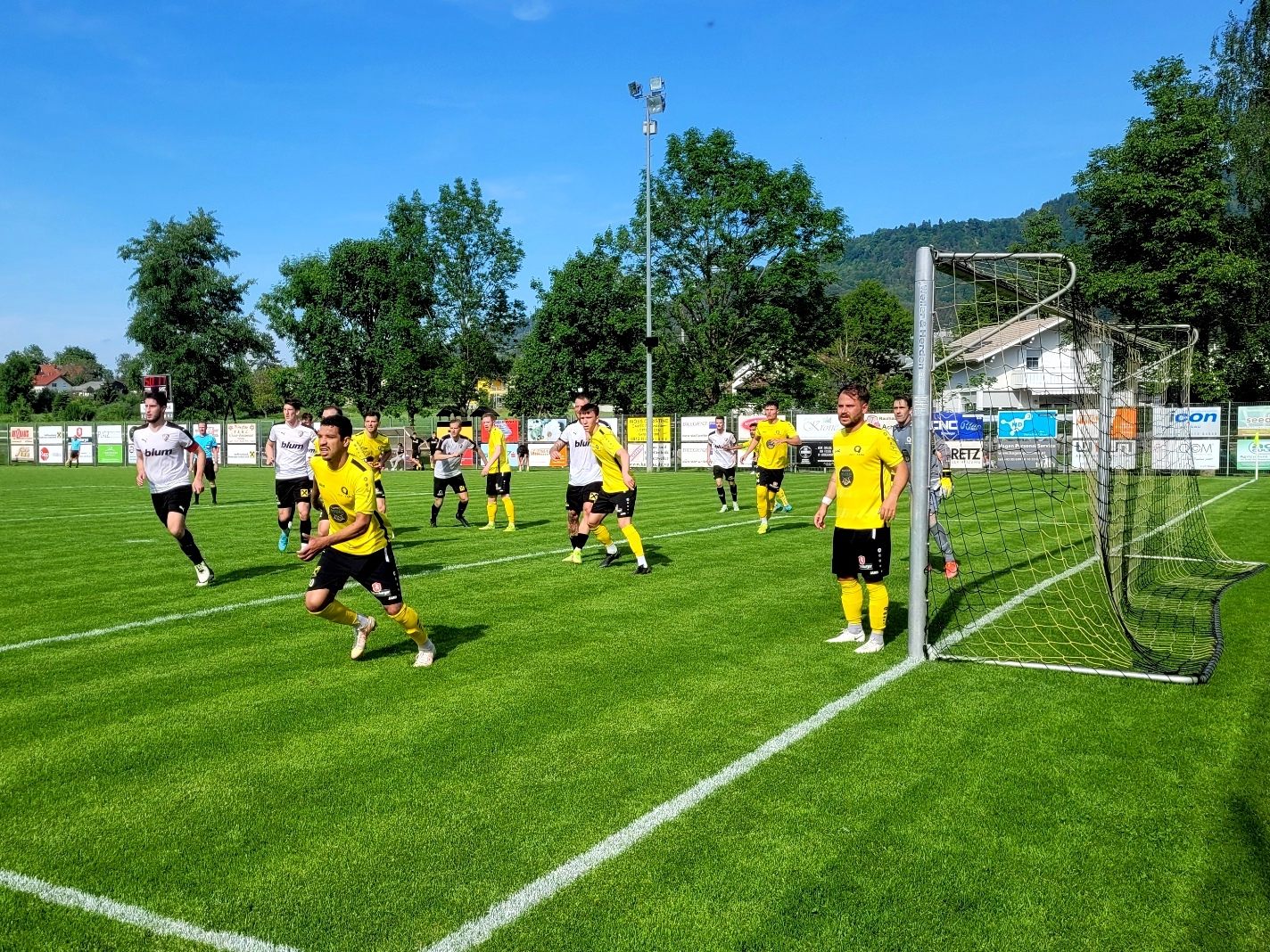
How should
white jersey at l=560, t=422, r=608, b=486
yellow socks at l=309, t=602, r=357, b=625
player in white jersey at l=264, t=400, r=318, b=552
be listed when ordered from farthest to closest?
1. player in white jersey at l=264, t=400, r=318, b=552
2. white jersey at l=560, t=422, r=608, b=486
3. yellow socks at l=309, t=602, r=357, b=625

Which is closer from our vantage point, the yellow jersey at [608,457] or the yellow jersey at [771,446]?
the yellow jersey at [608,457]

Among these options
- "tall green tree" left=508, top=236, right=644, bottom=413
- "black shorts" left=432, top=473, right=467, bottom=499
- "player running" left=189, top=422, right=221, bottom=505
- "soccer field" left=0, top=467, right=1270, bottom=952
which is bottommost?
"soccer field" left=0, top=467, right=1270, bottom=952

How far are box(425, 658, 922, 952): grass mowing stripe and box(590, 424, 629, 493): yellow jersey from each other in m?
5.67

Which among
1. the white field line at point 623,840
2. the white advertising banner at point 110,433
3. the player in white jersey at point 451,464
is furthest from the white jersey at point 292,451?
the white advertising banner at point 110,433

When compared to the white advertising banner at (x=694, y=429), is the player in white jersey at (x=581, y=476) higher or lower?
lower

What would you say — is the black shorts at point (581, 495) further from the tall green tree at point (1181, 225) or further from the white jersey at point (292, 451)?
the tall green tree at point (1181, 225)

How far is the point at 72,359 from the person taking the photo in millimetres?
163875

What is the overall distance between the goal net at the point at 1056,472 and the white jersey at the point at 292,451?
867 cm

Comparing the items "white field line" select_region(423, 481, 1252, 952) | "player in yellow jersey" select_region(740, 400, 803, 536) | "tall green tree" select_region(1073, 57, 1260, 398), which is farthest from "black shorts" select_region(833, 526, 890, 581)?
"tall green tree" select_region(1073, 57, 1260, 398)

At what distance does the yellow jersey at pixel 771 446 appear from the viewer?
1538 cm

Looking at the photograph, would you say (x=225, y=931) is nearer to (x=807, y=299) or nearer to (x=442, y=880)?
(x=442, y=880)

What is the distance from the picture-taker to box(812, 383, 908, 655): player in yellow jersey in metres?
7.01

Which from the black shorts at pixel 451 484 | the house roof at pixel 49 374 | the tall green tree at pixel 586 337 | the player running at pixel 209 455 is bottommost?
the black shorts at pixel 451 484

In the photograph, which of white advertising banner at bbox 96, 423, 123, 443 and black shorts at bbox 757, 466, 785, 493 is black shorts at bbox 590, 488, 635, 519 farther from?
white advertising banner at bbox 96, 423, 123, 443
